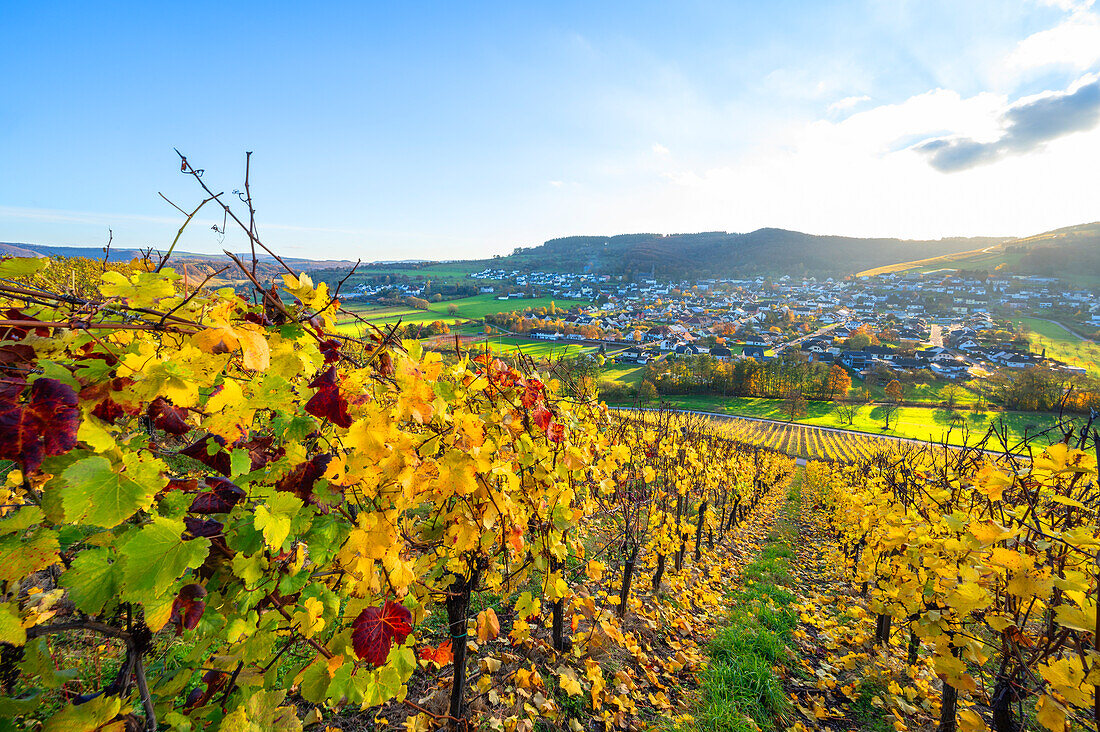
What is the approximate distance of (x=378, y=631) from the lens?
1.58 metres

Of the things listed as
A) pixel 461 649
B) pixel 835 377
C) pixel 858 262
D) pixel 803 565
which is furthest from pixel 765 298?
pixel 461 649

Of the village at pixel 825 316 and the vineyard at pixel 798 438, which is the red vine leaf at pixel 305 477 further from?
the village at pixel 825 316

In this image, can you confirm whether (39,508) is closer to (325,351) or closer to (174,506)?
(174,506)

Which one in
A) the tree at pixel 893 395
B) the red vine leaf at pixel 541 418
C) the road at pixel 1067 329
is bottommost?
the tree at pixel 893 395

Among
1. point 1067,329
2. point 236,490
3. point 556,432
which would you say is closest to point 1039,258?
point 1067,329

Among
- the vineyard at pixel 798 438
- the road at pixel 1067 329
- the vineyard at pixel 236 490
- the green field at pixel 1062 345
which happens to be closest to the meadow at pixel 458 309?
the vineyard at pixel 798 438

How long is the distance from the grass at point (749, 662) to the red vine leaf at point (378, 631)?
4121mm

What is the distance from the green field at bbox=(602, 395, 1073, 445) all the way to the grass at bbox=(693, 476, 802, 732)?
34522mm

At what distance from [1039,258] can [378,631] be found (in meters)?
239

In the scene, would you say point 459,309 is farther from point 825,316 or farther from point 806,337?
point 825,316

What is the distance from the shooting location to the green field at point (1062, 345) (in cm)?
6969

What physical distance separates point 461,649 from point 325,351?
2.58 meters

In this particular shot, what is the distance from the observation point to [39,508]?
114cm

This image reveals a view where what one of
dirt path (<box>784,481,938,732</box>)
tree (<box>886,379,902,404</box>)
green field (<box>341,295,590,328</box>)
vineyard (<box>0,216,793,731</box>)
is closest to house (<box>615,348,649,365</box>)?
green field (<box>341,295,590,328</box>)
